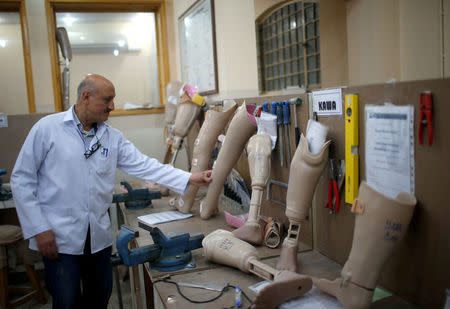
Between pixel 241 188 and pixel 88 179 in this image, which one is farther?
pixel 241 188

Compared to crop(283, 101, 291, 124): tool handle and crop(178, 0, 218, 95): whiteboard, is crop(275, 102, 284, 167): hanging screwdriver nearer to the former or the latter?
crop(283, 101, 291, 124): tool handle

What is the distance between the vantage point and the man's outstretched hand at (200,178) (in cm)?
214

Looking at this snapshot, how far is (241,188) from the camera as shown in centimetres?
229

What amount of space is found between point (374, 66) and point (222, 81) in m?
2.77

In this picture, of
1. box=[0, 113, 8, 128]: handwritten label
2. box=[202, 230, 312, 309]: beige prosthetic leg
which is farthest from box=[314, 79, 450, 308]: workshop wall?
box=[0, 113, 8, 128]: handwritten label

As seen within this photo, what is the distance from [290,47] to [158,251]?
503cm

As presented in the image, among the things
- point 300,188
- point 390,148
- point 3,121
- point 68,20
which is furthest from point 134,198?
point 68,20

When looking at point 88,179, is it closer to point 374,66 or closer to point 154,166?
point 154,166

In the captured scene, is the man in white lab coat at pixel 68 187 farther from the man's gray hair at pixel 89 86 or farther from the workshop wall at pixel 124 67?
the workshop wall at pixel 124 67

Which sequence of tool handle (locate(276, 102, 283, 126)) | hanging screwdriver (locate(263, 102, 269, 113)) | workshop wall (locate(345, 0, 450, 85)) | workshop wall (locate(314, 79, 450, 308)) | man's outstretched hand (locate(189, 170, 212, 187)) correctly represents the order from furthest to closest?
workshop wall (locate(345, 0, 450, 85)) → man's outstretched hand (locate(189, 170, 212, 187)) → hanging screwdriver (locate(263, 102, 269, 113)) → tool handle (locate(276, 102, 283, 126)) → workshop wall (locate(314, 79, 450, 308))

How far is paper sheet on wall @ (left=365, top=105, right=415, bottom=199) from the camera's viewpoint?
1.13 m

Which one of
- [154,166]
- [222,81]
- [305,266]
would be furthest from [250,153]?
[222,81]

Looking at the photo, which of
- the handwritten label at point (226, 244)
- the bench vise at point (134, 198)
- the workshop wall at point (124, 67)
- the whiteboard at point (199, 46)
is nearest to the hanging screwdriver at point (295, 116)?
the handwritten label at point (226, 244)

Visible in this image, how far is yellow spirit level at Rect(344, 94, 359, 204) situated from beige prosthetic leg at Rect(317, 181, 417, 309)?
22 centimetres
